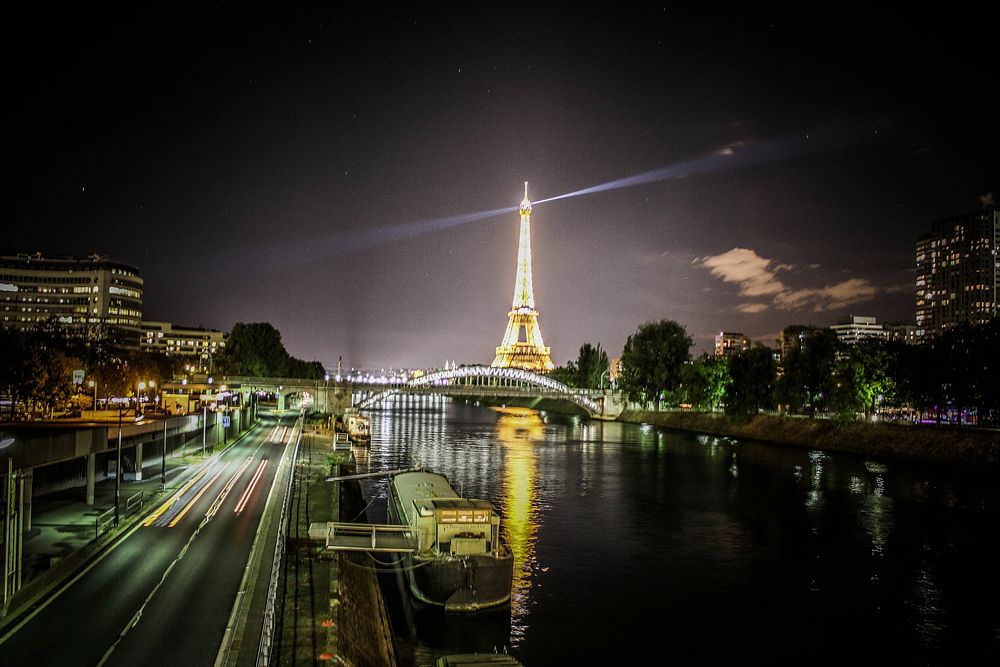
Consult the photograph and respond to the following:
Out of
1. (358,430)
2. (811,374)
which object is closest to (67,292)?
(358,430)

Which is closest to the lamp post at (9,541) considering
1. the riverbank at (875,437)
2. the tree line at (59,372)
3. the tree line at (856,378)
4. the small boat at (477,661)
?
the small boat at (477,661)

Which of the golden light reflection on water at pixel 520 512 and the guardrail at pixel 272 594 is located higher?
the guardrail at pixel 272 594

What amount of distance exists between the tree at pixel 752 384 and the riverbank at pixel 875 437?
1.56m

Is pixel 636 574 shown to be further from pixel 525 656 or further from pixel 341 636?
pixel 341 636

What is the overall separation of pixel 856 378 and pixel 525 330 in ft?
327

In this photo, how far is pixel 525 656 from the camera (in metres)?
19.7

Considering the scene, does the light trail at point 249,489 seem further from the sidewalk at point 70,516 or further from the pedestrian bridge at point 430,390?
the pedestrian bridge at point 430,390

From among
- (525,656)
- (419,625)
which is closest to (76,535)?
(419,625)

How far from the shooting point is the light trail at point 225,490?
27547mm

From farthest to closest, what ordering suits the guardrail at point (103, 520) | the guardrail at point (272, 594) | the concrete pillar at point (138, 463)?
the concrete pillar at point (138, 463) < the guardrail at point (103, 520) < the guardrail at point (272, 594)

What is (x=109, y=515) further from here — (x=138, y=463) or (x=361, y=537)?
(x=138, y=463)

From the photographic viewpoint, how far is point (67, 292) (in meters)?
157

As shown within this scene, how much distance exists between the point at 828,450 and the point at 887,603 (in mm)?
45165

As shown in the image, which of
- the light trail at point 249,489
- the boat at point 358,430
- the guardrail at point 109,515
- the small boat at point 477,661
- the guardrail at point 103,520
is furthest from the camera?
the boat at point 358,430
